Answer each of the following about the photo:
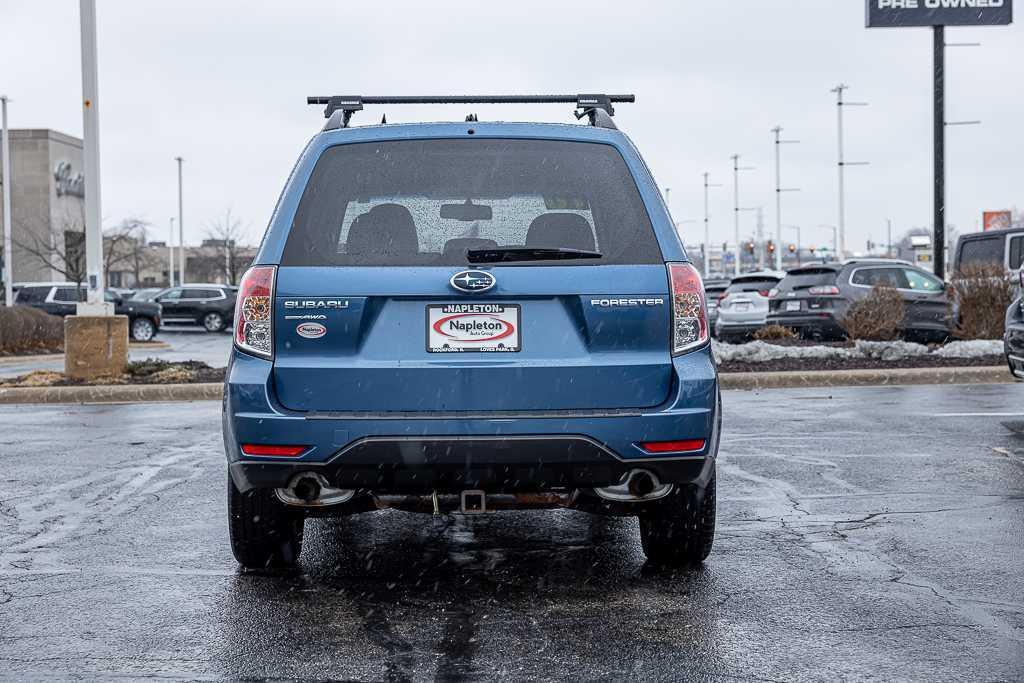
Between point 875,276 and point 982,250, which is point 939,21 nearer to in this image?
point 982,250

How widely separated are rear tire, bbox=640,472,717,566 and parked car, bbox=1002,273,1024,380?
538cm

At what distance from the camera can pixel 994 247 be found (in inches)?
806

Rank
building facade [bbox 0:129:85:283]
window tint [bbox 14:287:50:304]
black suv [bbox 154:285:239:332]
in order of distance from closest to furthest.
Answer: window tint [bbox 14:287:50:304] < black suv [bbox 154:285:239:332] < building facade [bbox 0:129:85:283]

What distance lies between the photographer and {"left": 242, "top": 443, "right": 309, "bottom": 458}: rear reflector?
4.39m

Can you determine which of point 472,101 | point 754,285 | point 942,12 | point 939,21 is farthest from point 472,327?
point 942,12

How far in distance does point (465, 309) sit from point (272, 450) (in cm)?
87

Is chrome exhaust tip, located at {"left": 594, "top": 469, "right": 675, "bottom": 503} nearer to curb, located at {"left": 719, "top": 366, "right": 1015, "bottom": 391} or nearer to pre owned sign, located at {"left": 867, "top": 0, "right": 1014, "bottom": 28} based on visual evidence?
curb, located at {"left": 719, "top": 366, "right": 1015, "bottom": 391}

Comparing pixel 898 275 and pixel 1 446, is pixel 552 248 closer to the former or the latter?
pixel 1 446

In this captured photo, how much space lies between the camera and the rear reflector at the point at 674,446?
4.44 meters

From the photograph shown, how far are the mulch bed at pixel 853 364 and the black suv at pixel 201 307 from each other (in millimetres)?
25211

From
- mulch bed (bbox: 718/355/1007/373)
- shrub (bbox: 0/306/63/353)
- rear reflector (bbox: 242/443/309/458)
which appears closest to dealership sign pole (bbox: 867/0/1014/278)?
mulch bed (bbox: 718/355/1007/373)

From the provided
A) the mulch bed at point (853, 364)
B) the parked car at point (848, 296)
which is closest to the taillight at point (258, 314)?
the mulch bed at point (853, 364)

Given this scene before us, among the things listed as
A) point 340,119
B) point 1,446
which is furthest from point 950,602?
point 1,446

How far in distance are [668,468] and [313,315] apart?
1417 mm
